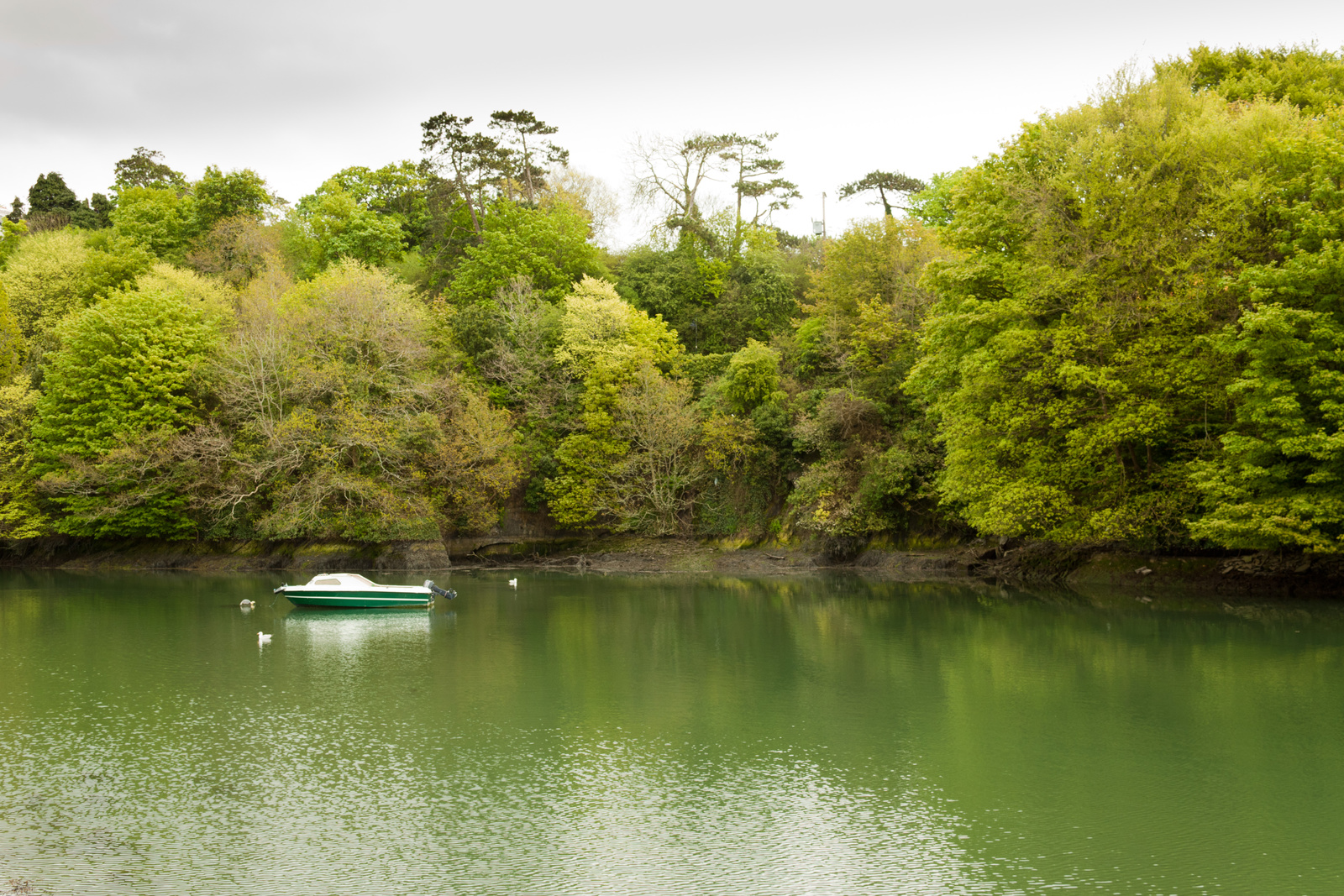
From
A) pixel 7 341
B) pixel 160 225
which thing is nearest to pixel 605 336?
pixel 7 341

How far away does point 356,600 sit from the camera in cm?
3259

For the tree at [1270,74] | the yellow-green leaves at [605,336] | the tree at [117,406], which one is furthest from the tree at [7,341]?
the tree at [1270,74]

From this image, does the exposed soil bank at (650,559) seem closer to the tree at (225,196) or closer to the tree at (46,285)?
the tree at (46,285)

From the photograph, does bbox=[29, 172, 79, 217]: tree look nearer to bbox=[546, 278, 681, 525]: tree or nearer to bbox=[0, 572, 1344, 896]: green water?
bbox=[546, 278, 681, 525]: tree

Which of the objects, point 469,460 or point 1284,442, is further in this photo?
point 469,460

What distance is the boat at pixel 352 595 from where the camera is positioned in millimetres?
32406

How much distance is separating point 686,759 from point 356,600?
71.4 feet

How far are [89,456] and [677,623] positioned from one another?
1329 inches

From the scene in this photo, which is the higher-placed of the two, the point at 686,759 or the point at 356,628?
the point at 686,759

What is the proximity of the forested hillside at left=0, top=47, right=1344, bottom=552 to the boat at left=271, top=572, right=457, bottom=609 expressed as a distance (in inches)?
459

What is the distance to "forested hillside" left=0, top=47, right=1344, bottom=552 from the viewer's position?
28.1m

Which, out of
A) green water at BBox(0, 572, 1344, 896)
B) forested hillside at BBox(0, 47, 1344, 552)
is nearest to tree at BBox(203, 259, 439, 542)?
forested hillside at BBox(0, 47, 1344, 552)

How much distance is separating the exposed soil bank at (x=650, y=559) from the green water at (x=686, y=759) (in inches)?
280

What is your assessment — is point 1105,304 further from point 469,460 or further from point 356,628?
point 469,460
